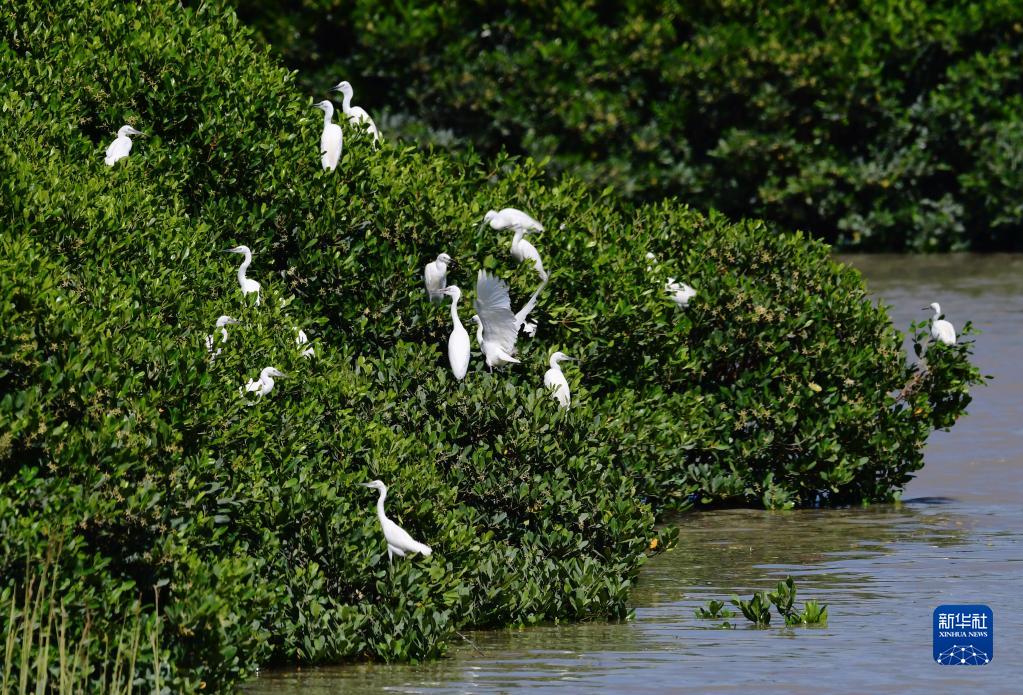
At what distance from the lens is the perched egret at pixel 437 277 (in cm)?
1346

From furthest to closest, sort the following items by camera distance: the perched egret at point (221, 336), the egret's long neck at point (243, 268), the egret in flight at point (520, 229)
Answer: the egret in flight at point (520, 229) < the egret's long neck at point (243, 268) < the perched egret at point (221, 336)

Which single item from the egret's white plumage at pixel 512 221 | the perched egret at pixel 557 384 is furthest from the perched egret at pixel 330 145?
the perched egret at pixel 557 384

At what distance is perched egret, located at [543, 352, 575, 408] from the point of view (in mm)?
13312

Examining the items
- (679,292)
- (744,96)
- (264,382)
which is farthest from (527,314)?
(744,96)

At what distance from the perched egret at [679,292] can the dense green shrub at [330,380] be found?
0.15 m

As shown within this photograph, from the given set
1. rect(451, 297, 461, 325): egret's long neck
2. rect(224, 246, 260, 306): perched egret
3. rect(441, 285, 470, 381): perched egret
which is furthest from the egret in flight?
rect(224, 246, 260, 306): perched egret

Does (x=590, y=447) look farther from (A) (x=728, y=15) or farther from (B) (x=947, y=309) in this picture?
(A) (x=728, y=15)

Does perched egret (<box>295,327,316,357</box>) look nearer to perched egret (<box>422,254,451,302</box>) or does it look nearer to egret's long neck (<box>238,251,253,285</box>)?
egret's long neck (<box>238,251,253,285</box>)

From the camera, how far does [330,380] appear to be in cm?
1223

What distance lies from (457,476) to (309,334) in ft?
5.36

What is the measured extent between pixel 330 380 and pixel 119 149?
2.33 m

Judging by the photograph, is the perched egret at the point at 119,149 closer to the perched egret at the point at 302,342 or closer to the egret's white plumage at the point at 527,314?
A: the perched egret at the point at 302,342

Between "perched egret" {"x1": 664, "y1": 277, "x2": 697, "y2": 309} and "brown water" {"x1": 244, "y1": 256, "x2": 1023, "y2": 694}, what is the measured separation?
70.5 inches

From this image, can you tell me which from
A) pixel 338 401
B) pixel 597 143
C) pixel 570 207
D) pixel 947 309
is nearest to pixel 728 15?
pixel 597 143
